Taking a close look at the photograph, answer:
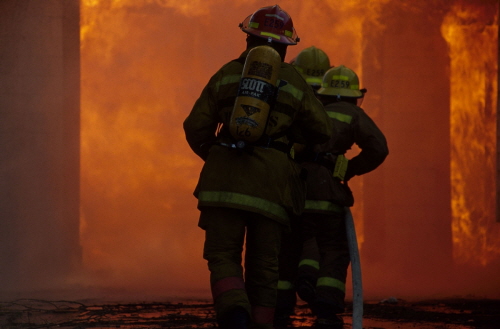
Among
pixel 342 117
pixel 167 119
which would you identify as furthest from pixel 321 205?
pixel 167 119

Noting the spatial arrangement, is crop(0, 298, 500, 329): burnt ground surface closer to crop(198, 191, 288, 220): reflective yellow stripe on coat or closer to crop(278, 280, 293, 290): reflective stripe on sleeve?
crop(278, 280, 293, 290): reflective stripe on sleeve

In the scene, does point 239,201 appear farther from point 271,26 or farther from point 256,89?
point 271,26

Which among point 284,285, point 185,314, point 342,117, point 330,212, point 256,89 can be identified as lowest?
point 185,314

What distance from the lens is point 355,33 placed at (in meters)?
9.60

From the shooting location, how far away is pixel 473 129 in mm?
9516

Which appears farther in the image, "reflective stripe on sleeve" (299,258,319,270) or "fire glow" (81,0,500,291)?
"fire glow" (81,0,500,291)

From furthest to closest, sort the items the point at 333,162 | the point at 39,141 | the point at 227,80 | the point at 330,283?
the point at 39,141 < the point at 333,162 < the point at 330,283 < the point at 227,80

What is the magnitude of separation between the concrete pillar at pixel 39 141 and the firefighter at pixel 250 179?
4482 mm

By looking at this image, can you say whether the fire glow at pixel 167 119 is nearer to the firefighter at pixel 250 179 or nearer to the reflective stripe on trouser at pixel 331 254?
the reflective stripe on trouser at pixel 331 254

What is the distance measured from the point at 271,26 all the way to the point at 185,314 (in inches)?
97.8

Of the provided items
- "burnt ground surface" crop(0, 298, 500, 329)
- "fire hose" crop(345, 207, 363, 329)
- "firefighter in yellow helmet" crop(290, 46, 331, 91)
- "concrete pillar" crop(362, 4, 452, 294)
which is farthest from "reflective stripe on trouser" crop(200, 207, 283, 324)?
"concrete pillar" crop(362, 4, 452, 294)

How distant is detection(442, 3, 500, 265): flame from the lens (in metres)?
9.39

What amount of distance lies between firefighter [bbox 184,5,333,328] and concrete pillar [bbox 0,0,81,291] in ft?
14.7

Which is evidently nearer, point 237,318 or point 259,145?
point 237,318
